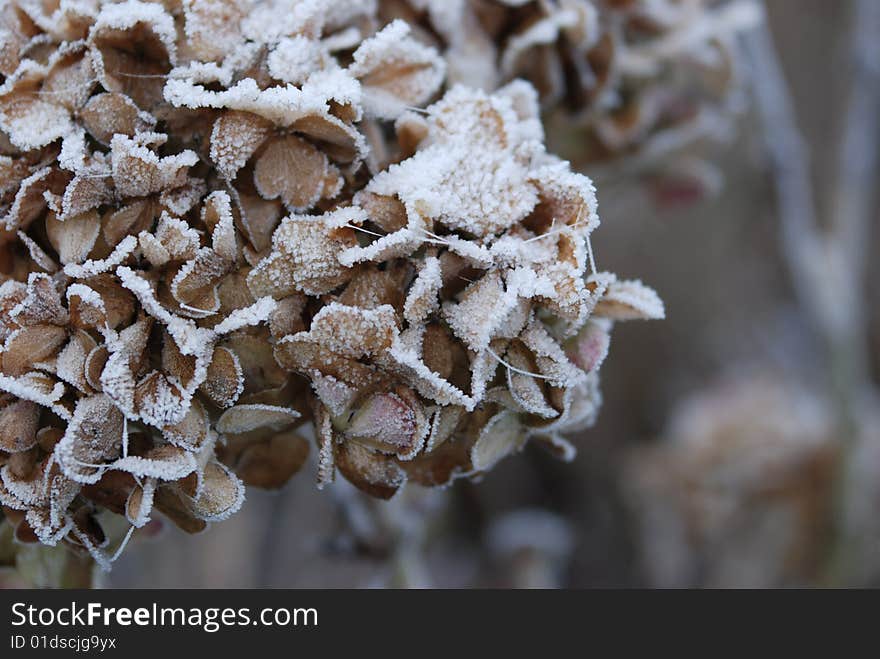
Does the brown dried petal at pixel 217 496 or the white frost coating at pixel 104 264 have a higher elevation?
the white frost coating at pixel 104 264

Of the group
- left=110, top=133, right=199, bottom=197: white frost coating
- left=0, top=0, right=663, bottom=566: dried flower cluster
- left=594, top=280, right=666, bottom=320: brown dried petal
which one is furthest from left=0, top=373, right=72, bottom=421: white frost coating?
left=594, top=280, right=666, bottom=320: brown dried petal

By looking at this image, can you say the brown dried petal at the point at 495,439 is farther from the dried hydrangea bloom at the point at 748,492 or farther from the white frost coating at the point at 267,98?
the dried hydrangea bloom at the point at 748,492

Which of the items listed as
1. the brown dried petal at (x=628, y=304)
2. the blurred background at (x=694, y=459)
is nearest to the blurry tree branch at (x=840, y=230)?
the blurred background at (x=694, y=459)

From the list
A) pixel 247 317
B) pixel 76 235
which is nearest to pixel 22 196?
pixel 76 235

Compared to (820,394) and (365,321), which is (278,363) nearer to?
(365,321)

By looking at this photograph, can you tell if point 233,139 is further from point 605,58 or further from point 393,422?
point 605,58

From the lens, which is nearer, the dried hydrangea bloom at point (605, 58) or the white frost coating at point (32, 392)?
the white frost coating at point (32, 392)
